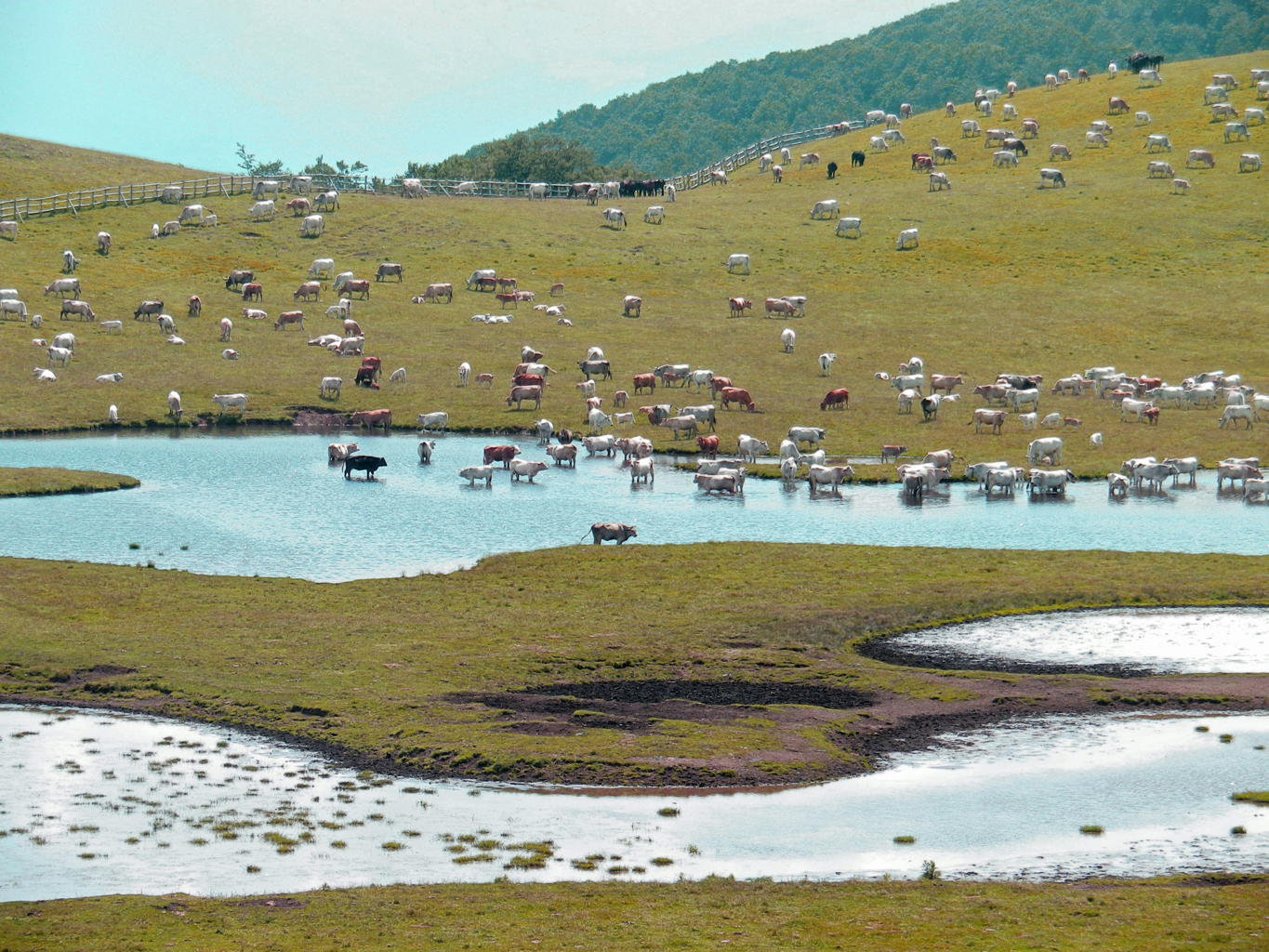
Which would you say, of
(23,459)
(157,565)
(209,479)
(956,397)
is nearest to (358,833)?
(157,565)

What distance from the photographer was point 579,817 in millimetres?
23766

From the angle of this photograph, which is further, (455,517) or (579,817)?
(455,517)

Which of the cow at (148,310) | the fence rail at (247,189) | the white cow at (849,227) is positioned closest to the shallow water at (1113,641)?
the cow at (148,310)

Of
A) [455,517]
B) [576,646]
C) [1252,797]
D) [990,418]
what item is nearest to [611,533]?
[455,517]

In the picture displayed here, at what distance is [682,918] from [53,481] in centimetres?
3961

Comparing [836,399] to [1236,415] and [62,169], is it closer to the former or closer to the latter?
[1236,415]

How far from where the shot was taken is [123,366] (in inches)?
2886

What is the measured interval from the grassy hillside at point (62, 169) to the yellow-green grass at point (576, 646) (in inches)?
2880

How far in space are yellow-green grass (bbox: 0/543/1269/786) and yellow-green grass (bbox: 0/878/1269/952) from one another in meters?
5.73

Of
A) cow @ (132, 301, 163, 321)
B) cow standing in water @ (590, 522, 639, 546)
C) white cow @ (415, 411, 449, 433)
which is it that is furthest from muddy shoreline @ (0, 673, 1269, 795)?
cow @ (132, 301, 163, 321)

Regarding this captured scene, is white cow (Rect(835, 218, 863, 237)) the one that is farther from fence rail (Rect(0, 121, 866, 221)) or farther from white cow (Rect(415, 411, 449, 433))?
white cow (Rect(415, 411, 449, 433))

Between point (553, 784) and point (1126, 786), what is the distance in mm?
10128

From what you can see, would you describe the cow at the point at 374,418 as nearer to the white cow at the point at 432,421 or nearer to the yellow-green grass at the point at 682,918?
the white cow at the point at 432,421

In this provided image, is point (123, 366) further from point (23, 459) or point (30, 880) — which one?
point (30, 880)
